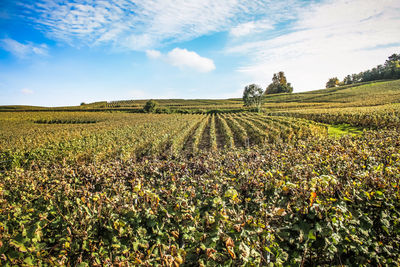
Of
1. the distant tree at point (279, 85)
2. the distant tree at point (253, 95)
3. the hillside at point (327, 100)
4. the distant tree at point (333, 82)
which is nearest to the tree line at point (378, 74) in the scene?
the distant tree at point (333, 82)

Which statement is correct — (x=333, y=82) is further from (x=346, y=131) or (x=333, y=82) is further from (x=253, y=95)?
(x=346, y=131)

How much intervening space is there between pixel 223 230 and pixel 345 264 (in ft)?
5.39

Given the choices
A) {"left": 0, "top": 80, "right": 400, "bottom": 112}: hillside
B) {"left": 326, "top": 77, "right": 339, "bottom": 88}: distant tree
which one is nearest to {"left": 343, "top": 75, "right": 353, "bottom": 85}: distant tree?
{"left": 326, "top": 77, "right": 339, "bottom": 88}: distant tree

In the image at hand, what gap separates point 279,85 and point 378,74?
170 ft

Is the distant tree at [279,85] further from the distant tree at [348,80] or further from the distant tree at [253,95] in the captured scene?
the distant tree at [253,95]

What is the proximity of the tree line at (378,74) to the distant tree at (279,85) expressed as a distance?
121ft

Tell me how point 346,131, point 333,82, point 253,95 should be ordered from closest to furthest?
point 346,131 < point 253,95 < point 333,82

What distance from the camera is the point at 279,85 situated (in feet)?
393

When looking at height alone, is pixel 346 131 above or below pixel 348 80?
below

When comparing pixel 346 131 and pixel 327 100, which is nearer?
pixel 346 131

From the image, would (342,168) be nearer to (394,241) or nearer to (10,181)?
(394,241)

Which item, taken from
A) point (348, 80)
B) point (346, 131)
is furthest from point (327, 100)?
point (348, 80)

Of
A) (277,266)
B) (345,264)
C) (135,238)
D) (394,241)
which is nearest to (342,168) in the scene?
(394,241)

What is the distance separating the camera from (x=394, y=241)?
240cm
